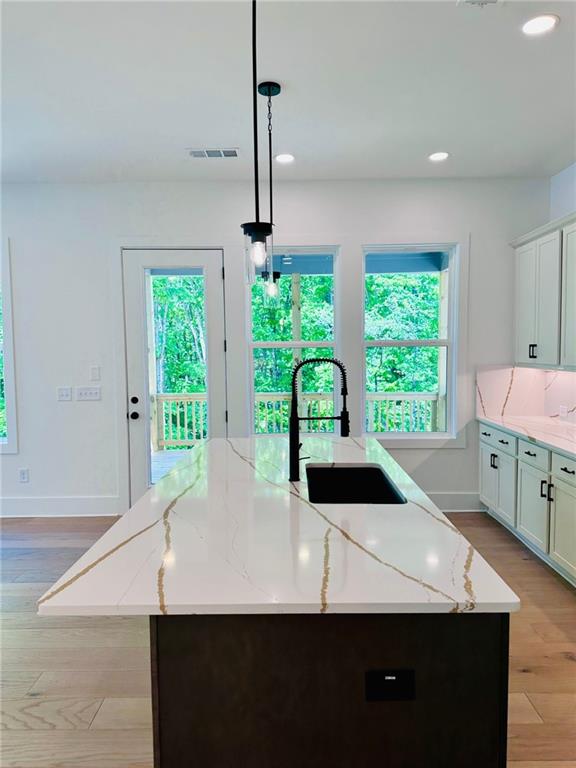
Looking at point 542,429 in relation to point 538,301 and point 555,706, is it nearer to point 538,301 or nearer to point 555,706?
point 538,301

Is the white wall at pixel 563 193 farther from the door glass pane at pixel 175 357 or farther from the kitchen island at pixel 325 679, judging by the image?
the kitchen island at pixel 325 679

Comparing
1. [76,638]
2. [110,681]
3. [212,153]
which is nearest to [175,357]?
[212,153]

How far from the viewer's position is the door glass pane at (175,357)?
13.8 feet

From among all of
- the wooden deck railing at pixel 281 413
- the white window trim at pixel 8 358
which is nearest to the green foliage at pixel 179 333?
the wooden deck railing at pixel 281 413

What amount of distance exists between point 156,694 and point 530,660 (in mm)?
1926

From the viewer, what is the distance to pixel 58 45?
227cm

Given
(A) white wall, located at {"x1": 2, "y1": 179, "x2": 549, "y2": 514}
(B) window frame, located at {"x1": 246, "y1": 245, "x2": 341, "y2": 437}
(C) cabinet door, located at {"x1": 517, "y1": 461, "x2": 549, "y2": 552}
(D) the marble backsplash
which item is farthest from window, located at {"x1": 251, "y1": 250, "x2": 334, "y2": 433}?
(C) cabinet door, located at {"x1": 517, "y1": 461, "x2": 549, "y2": 552}

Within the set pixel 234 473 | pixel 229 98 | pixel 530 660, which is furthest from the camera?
pixel 229 98

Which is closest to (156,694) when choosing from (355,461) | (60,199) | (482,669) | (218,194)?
(482,669)

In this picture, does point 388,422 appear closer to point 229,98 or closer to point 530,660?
point 530,660

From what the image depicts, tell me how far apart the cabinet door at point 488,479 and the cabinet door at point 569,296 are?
1.04 metres

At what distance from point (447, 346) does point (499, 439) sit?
95 cm

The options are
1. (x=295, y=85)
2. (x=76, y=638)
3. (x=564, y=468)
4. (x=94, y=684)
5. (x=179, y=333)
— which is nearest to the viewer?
(x=94, y=684)

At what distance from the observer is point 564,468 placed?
2854mm
